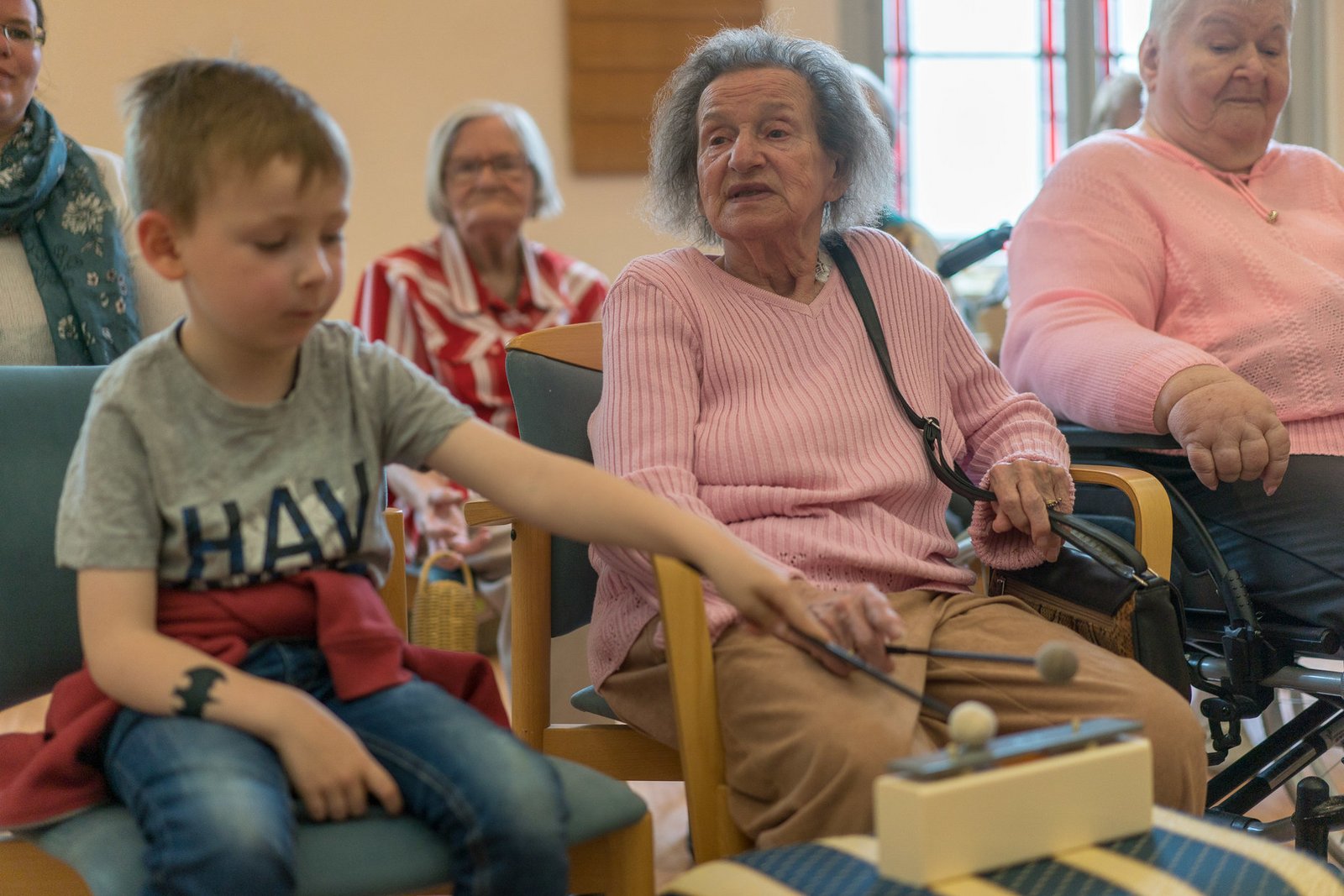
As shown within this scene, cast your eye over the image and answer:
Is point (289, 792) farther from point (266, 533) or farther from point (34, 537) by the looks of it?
point (34, 537)

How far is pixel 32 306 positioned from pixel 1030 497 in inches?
58.5

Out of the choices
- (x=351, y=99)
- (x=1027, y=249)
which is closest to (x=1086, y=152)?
(x=1027, y=249)

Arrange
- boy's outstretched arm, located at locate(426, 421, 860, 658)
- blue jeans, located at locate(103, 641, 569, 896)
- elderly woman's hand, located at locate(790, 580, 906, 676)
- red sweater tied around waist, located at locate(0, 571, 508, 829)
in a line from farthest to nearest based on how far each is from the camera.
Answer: elderly woman's hand, located at locate(790, 580, 906, 676) → boy's outstretched arm, located at locate(426, 421, 860, 658) → red sweater tied around waist, located at locate(0, 571, 508, 829) → blue jeans, located at locate(103, 641, 569, 896)

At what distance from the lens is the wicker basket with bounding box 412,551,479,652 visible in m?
2.79

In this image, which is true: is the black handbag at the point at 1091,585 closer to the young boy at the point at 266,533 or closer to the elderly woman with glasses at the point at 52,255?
the young boy at the point at 266,533

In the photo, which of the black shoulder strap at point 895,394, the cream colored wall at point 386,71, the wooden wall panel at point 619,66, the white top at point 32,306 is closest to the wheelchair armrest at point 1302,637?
the black shoulder strap at point 895,394

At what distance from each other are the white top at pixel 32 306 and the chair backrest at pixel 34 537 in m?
0.57

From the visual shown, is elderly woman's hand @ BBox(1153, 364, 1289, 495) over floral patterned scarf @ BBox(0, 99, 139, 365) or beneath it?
beneath

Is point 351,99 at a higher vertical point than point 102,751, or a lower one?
higher

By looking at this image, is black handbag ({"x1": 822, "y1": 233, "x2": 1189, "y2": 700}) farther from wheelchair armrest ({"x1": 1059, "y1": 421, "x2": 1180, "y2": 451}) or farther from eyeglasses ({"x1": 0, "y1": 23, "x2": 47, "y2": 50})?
eyeglasses ({"x1": 0, "y1": 23, "x2": 47, "y2": 50})

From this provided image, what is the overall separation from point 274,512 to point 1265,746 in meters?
1.38

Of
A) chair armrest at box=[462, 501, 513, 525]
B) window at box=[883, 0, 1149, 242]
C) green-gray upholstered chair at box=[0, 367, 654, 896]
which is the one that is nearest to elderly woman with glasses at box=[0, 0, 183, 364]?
green-gray upholstered chair at box=[0, 367, 654, 896]

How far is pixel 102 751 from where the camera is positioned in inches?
46.6

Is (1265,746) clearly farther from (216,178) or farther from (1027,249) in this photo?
(216,178)
